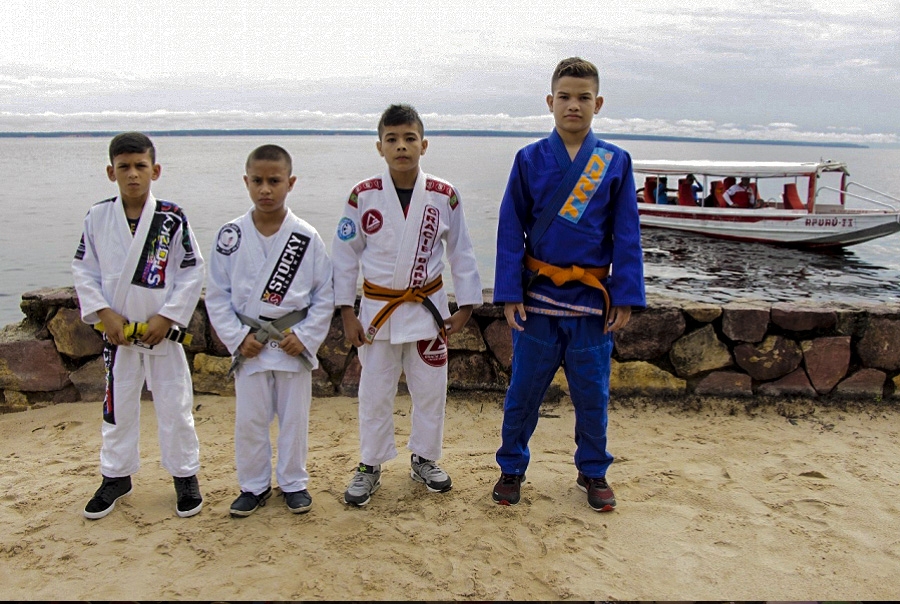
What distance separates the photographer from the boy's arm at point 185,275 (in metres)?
3.13

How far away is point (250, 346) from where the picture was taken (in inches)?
120


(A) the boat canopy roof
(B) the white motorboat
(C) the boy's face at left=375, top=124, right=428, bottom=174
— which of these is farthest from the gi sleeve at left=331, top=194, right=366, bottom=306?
(B) the white motorboat

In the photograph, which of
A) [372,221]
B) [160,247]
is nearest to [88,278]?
[160,247]

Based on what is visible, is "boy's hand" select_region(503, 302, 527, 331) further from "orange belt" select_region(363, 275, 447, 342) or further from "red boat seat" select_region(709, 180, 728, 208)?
"red boat seat" select_region(709, 180, 728, 208)

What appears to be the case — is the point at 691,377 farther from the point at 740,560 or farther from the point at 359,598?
the point at 359,598

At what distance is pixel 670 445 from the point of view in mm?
3961

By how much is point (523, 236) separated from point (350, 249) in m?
0.83

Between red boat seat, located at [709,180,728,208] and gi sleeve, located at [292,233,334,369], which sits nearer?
gi sleeve, located at [292,233,334,369]

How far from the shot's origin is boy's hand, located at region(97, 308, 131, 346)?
3055 mm

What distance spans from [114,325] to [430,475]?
1.62 metres

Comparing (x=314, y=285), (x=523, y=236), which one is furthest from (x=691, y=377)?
(x=314, y=285)

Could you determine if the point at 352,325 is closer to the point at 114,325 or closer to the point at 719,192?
the point at 114,325

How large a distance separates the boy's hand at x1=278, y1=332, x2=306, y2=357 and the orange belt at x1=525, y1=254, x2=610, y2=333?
3.60 ft

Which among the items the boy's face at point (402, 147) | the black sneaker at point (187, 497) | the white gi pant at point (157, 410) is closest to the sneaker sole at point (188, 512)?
the black sneaker at point (187, 497)
